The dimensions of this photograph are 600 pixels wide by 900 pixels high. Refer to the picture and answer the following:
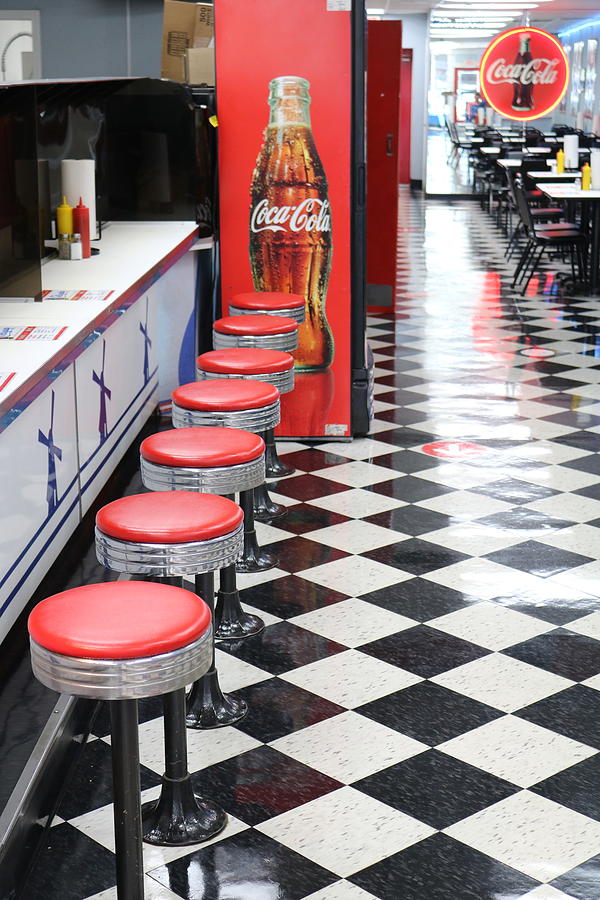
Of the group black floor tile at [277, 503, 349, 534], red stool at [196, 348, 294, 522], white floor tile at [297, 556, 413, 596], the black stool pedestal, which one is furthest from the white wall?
the black stool pedestal

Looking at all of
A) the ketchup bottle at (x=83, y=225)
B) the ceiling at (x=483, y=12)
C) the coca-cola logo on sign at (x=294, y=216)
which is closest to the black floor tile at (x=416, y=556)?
the ketchup bottle at (x=83, y=225)

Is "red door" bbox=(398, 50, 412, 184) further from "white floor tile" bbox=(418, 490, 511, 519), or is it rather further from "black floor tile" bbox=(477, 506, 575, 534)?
"black floor tile" bbox=(477, 506, 575, 534)

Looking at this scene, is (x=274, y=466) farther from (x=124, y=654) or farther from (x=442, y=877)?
(x=124, y=654)

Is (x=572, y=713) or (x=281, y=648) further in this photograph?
(x=281, y=648)

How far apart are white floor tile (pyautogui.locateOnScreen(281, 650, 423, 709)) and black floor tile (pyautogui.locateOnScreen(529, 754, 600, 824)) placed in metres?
0.57

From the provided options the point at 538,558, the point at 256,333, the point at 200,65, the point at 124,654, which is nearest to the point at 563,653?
the point at 538,558

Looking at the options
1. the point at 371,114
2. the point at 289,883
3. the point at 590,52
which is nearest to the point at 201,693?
the point at 289,883

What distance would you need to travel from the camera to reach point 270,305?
4660mm

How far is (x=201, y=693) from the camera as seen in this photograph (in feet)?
9.65

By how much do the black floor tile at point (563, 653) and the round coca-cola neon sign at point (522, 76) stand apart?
8892mm

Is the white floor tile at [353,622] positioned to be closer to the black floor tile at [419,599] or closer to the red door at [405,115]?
the black floor tile at [419,599]

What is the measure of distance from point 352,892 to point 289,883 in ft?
0.43

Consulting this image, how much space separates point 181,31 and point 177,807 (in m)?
5.04

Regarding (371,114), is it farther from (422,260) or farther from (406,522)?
(406,522)
